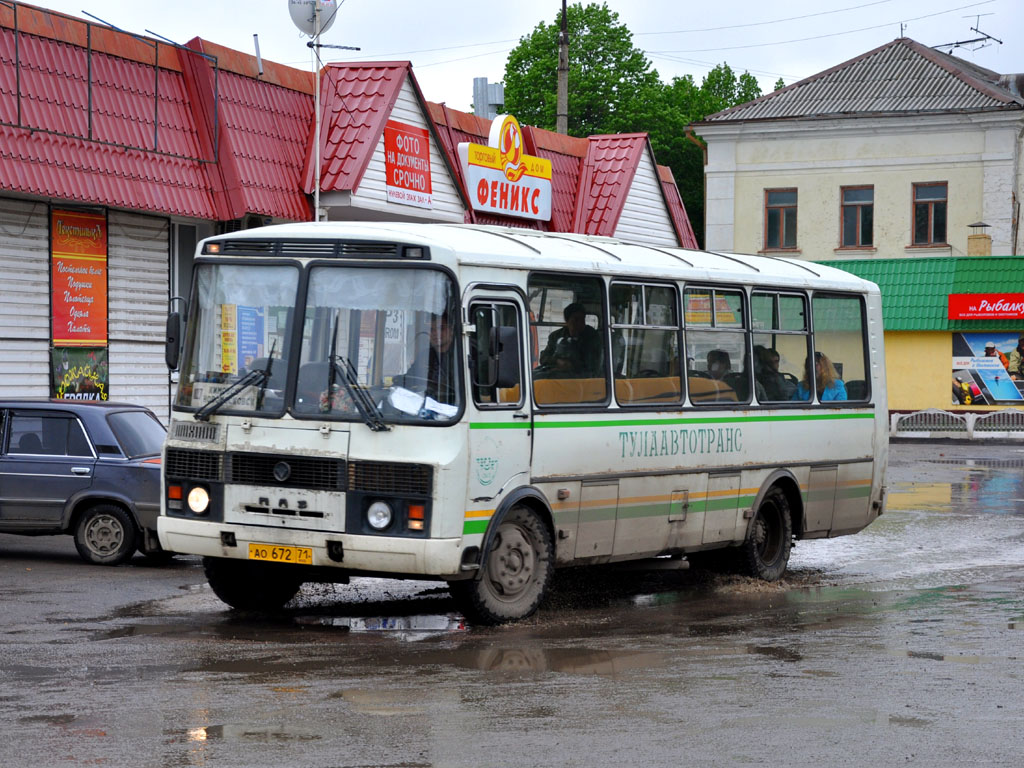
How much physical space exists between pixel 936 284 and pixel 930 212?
390 cm

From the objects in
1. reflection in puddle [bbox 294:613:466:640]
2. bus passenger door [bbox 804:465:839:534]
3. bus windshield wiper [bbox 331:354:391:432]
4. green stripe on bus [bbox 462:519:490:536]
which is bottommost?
reflection in puddle [bbox 294:613:466:640]

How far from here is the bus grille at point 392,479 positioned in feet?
31.9

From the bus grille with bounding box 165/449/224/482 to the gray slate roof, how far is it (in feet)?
130

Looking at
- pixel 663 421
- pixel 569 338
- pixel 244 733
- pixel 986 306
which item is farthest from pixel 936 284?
pixel 244 733

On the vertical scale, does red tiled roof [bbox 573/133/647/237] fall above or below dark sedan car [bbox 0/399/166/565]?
above

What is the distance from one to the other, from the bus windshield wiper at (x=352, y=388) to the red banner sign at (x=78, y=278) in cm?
958

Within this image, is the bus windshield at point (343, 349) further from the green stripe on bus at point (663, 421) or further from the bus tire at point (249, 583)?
the bus tire at point (249, 583)

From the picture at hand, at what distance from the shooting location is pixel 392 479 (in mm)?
9750

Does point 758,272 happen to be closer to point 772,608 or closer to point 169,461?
point 772,608

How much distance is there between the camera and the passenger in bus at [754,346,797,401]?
44.1ft

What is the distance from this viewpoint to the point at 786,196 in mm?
49469

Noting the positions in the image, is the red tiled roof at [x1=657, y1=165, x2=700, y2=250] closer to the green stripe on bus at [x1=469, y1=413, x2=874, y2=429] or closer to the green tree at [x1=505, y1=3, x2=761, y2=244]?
the green stripe on bus at [x1=469, y1=413, x2=874, y2=429]

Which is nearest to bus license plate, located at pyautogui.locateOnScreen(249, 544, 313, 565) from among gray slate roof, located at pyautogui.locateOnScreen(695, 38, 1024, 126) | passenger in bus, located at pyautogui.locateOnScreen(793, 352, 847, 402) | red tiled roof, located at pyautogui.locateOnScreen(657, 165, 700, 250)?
passenger in bus, located at pyautogui.locateOnScreen(793, 352, 847, 402)

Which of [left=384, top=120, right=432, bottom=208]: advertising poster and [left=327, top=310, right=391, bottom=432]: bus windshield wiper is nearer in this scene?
[left=327, top=310, right=391, bottom=432]: bus windshield wiper
